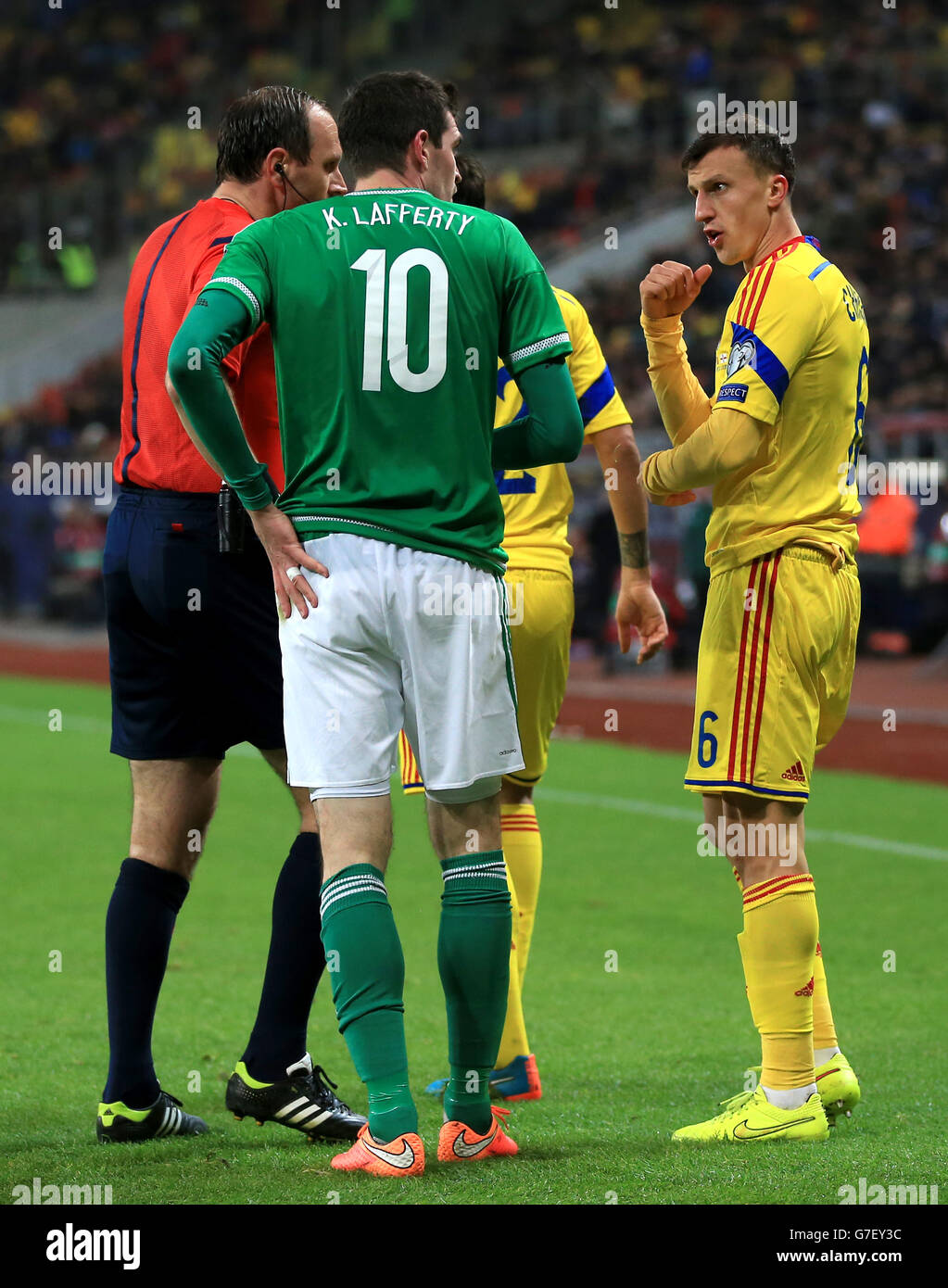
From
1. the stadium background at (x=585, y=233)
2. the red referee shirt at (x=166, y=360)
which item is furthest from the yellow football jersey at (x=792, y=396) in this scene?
the stadium background at (x=585, y=233)

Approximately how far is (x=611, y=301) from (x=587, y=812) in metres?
15.7

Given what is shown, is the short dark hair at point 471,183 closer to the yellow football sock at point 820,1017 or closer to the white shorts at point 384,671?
the white shorts at point 384,671

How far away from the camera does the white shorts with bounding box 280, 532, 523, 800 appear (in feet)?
11.6

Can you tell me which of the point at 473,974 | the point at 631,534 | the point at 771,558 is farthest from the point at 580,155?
the point at 473,974

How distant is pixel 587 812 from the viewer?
10000mm

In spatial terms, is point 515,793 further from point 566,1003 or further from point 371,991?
point 371,991

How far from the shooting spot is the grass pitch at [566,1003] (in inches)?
140

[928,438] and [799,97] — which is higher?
[799,97]

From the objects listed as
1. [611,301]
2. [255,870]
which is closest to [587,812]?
[255,870]

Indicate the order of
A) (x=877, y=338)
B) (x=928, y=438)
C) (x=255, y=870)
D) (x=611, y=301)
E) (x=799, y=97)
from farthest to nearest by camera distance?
(x=799, y=97) → (x=611, y=301) → (x=877, y=338) → (x=928, y=438) → (x=255, y=870)

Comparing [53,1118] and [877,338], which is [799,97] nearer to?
[877,338]

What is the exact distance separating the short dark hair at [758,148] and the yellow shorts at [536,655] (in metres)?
1.25

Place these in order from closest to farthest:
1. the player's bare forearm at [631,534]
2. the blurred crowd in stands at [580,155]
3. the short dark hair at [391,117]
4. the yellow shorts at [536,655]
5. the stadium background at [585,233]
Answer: the short dark hair at [391,117]
the player's bare forearm at [631,534]
the yellow shorts at [536,655]
the stadium background at [585,233]
the blurred crowd in stands at [580,155]
